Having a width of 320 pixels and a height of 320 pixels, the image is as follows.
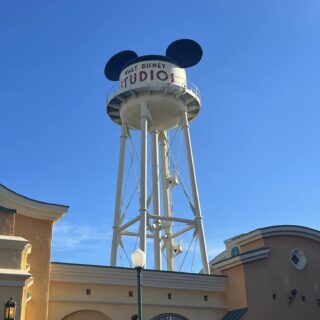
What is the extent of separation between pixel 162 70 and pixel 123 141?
467cm

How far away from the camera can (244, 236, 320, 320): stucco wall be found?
23.8 meters

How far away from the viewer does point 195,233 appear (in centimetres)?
2892

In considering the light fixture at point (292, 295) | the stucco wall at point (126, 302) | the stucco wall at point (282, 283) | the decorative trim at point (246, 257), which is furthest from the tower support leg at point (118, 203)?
the light fixture at point (292, 295)

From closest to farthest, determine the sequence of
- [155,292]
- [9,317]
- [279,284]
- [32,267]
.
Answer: [9,317] → [32,267] → [155,292] → [279,284]

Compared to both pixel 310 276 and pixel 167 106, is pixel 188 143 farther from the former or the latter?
pixel 310 276

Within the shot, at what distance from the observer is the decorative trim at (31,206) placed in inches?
Result: 781

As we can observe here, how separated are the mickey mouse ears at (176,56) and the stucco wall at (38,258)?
16044 millimetres

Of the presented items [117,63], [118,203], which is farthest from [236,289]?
[117,63]

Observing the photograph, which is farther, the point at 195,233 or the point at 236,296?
the point at 195,233

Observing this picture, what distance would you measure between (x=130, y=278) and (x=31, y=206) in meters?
5.24

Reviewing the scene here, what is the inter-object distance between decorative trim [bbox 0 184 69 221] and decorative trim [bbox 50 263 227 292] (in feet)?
6.65

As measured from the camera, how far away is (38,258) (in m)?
19.9

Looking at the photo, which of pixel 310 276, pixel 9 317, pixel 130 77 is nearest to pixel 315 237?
pixel 310 276

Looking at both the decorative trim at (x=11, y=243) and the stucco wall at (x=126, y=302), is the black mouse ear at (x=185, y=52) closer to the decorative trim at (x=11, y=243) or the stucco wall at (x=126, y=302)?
the stucco wall at (x=126, y=302)
